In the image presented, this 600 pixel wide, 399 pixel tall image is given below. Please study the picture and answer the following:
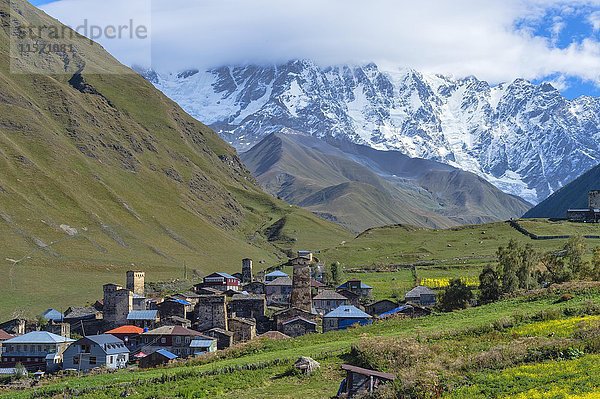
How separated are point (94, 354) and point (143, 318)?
19.0 meters

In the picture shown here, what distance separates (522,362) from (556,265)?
200 ft

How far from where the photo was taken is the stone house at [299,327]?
8675 centimetres

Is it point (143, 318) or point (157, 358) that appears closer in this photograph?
point (157, 358)

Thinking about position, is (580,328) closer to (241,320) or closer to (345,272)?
(241,320)

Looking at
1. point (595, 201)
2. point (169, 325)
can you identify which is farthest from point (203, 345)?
point (595, 201)

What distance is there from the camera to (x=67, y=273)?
16738 cm

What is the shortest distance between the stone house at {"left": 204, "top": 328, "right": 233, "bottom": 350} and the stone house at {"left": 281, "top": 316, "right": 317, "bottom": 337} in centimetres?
717

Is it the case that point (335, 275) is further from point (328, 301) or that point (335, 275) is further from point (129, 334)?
point (129, 334)

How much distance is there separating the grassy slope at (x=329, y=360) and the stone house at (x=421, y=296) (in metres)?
38.8

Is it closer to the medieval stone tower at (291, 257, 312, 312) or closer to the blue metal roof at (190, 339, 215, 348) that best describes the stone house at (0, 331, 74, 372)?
the blue metal roof at (190, 339, 215, 348)

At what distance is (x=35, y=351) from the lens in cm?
8681

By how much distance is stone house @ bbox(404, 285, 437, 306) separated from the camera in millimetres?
104719

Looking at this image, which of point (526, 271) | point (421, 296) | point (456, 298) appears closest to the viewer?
point (456, 298)

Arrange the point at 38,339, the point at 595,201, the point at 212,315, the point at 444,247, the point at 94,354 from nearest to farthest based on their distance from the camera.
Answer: the point at 94,354, the point at 38,339, the point at 212,315, the point at 444,247, the point at 595,201
